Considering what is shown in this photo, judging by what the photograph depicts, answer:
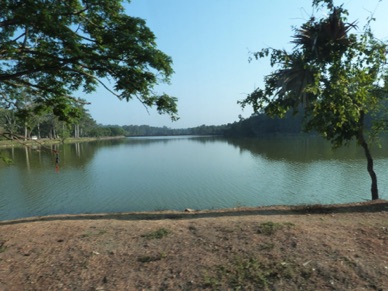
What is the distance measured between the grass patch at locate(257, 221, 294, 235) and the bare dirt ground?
0.02 meters

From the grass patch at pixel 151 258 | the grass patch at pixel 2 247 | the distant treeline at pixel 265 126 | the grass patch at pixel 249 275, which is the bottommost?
the grass patch at pixel 2 247

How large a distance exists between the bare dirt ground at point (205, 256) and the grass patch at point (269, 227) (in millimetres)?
17

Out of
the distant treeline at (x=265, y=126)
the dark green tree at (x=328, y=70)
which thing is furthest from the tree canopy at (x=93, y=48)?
the distant treeline at (x=265, y=126)

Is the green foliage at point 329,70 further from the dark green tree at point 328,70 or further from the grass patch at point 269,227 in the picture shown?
the grass patch at point 269,227

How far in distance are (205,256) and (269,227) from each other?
1.52 m

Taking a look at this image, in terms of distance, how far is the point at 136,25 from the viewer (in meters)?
6.48

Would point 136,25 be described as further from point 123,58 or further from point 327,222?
point 327,222

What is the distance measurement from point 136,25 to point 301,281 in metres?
5.43

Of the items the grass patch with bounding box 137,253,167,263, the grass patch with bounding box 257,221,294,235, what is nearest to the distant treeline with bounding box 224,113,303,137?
the grass patch with bounding box 257,221,294,235

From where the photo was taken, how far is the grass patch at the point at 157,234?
5.67m

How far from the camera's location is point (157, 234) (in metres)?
5.78

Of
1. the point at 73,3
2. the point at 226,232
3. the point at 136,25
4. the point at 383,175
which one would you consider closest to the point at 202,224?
the point at 226,232

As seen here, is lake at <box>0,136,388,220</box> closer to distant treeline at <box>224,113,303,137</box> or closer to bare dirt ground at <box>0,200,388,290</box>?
bare dirt ground at <box>0,200,388,290</box>

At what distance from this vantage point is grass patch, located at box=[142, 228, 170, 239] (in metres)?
5.67
